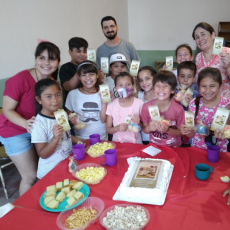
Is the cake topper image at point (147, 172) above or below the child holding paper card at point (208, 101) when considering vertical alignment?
below

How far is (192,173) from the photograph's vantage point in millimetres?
1578

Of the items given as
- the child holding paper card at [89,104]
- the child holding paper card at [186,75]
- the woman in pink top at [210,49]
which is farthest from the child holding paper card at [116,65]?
the woman in pink top at [210,49]

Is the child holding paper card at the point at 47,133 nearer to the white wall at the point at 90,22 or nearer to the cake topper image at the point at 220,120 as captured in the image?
the cake topper image at the point at 220,120

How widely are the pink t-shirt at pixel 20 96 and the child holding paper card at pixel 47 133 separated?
143 millimetres

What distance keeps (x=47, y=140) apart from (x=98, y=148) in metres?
0.44

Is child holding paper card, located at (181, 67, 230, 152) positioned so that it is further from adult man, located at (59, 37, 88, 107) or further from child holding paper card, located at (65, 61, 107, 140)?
adult man, located at (59, 37, 88, 107)

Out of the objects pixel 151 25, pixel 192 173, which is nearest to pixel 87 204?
pixel 192 173

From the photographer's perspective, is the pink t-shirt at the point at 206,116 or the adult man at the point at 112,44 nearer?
the pink t-shirt at the point at 206,116

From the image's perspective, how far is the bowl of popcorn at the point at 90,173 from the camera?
1519mm

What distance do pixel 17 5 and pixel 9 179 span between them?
98.9 inches

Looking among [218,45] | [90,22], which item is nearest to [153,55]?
[90,22]

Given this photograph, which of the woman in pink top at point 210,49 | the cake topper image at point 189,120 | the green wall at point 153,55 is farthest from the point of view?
the green wall at point 153,55

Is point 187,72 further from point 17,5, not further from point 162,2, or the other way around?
point 162,2

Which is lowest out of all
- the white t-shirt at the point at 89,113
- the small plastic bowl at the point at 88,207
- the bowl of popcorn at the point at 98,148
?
the small plastic bowl at the point at 88,207
